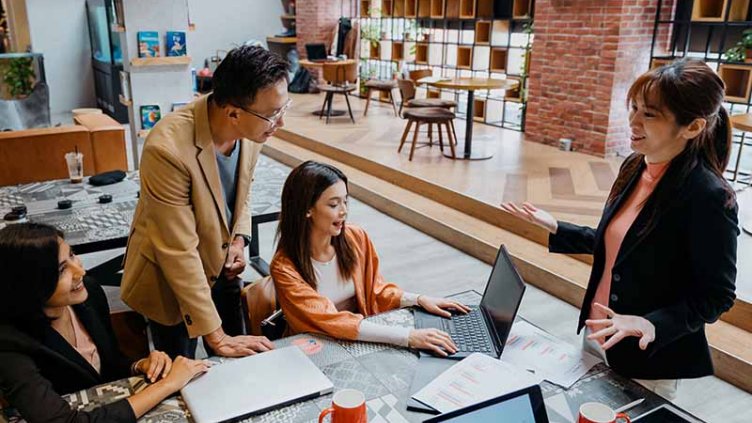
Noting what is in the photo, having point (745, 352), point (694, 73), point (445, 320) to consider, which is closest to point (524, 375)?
point (445, 320)

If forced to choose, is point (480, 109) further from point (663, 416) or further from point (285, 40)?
point (663, 416)

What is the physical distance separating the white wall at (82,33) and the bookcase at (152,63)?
6140 mm

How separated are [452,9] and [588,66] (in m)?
2.76

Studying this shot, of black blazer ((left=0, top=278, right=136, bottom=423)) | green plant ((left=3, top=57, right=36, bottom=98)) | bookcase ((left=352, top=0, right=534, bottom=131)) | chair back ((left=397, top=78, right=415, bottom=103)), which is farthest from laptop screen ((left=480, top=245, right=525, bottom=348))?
green plant ((left=3, top=57, right=36, bottom=98))

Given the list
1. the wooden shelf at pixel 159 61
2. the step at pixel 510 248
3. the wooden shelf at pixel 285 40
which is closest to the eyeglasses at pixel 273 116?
the step at pixel 510 248

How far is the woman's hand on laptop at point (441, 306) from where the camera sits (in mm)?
1851

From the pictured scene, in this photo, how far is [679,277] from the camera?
4.94ft

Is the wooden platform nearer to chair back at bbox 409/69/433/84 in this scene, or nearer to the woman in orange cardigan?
chair back at bbox 409/69/433/84

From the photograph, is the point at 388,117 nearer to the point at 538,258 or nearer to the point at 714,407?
the point at 538,258

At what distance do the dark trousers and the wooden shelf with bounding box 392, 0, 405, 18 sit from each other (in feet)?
24.5

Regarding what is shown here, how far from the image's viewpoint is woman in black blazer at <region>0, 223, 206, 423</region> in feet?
4.31

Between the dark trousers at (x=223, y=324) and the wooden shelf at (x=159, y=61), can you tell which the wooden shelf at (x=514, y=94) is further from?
the dark trousers at (x=223, y=324)

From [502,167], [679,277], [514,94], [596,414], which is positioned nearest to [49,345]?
[596,414]

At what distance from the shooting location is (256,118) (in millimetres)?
1592
